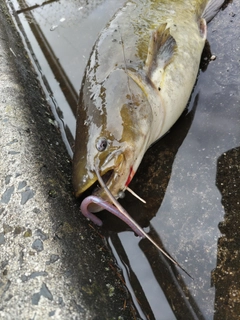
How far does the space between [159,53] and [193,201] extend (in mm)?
1101

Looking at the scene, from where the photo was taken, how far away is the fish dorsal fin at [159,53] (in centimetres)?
259

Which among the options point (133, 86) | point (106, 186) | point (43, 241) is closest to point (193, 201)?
point (106, 186)

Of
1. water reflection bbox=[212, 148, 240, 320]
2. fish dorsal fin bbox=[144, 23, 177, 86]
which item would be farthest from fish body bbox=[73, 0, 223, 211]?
water reflection bbox=[212, 148, 240, 320]

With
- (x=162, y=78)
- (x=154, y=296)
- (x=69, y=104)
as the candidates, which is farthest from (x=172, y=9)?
(x=154, y=296)

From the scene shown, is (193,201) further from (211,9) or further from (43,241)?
(211,9)

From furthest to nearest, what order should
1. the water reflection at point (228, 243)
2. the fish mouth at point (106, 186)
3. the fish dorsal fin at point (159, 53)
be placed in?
the fish dorsal fin at point (159, 53) < the fish mouth at point (106, 186) < the water reflection at point (228, 243)

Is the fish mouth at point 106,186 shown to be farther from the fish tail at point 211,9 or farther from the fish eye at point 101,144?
the fish tail at point 211,9

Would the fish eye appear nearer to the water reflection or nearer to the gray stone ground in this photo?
the gray stone ground

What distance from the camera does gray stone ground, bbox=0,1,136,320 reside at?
5.67 feet

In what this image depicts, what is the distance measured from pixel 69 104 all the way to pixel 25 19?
5.49 feet

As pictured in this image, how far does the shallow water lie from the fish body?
0.18 metres

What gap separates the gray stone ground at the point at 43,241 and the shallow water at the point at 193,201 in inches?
7.3

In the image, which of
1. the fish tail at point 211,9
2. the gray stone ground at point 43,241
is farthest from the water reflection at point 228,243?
the fish tail at point 211,9

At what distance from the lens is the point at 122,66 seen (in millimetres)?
2574
